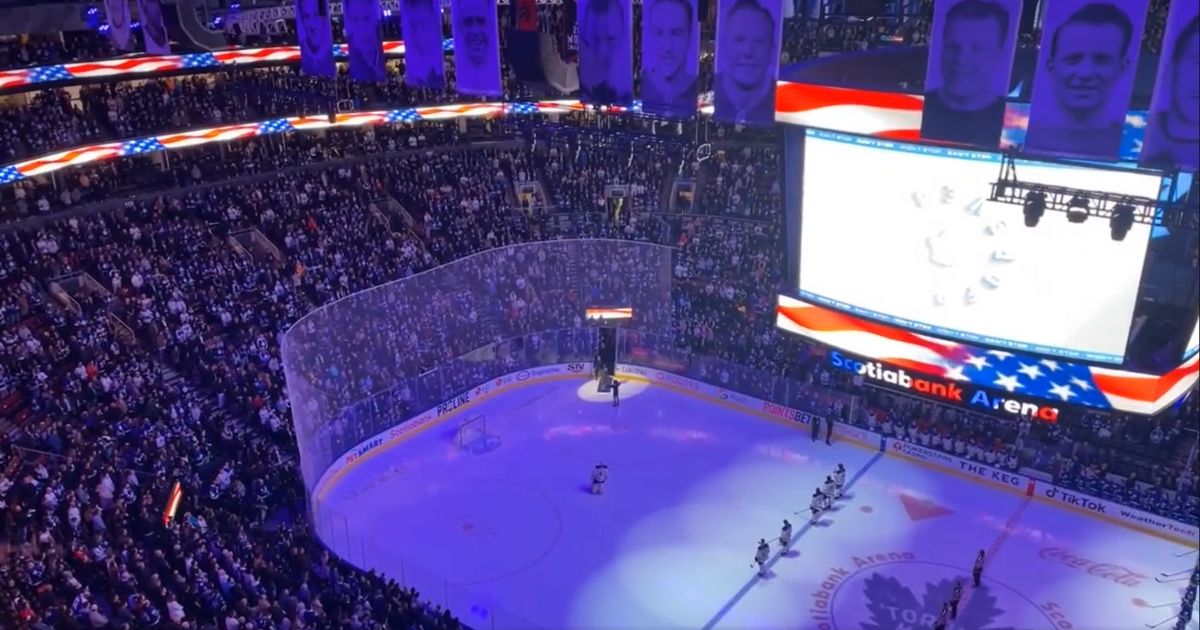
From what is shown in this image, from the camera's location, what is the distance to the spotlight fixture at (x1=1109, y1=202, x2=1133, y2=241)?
1231 cm

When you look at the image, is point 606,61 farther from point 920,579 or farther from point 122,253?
point 122,253

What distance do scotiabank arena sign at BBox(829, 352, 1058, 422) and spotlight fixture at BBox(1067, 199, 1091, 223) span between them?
3.22m

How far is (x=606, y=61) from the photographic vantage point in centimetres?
1567

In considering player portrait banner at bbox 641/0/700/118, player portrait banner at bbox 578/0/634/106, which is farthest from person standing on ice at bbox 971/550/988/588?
player portrait banner at bbox 578/0/634/106

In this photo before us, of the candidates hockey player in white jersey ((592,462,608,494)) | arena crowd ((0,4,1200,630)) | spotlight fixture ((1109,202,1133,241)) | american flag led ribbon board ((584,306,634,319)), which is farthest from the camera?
american flag led ribbon board ((584,306,634,319))

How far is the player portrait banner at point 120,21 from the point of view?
61.5 feet

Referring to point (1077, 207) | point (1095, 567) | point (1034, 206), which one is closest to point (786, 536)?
point (1095, 567)

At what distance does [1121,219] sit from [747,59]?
5783mm

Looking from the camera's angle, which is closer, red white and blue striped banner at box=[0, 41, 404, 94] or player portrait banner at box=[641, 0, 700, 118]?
player portrait banner at box=[641, 0, 700, 118]

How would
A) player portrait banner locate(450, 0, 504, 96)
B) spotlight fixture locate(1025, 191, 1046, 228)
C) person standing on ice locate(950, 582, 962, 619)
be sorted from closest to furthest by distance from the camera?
spotlight fixture locate(1025, 191, 1046, 228), person standing on ice locate(950, 582, 962, 619), player portrait banner locate(450, 0, 504, 96)

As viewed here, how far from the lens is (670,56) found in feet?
49.4

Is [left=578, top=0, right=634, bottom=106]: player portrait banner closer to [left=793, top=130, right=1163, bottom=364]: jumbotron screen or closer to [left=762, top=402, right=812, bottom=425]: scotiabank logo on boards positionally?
[left=793, top=130, right=1163, bottom=364]: jumbotron screen

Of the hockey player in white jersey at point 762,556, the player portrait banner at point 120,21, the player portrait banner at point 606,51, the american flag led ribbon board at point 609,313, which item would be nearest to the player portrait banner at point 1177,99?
the player portrait banner at point 606,51

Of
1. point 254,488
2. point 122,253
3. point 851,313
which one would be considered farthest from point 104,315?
point 851,313
